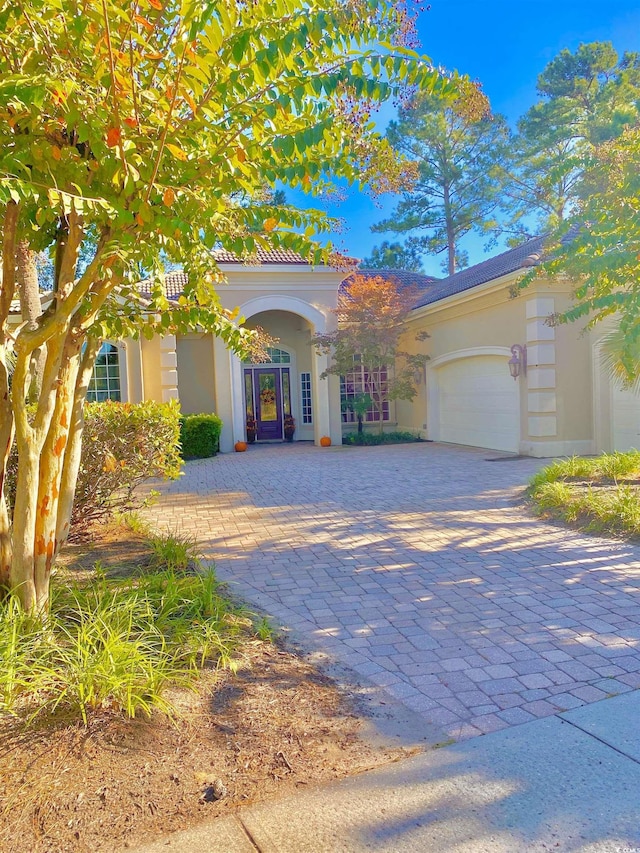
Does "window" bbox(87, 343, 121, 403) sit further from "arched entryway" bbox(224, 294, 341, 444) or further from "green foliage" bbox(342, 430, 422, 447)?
"green foliage" bbox(342, 430, 422, 447)

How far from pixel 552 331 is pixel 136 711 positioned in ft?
39.6

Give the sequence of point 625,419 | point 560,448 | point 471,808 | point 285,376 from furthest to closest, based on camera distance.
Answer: point 285,376 < point 560,448 < point 625,419 < point 471,808

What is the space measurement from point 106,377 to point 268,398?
558 centimetres

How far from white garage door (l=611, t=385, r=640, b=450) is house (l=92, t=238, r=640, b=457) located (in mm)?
22

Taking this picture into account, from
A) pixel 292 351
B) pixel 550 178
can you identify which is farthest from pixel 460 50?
pixel 292 351

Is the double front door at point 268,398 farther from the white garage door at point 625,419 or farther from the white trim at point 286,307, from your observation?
the white garage door at point 625,419

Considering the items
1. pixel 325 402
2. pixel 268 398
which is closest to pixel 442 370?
pixel 325 402

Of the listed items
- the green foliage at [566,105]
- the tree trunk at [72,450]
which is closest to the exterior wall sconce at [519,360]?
the tree trunk at [72,450]

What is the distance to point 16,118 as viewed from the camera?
10.4 ft

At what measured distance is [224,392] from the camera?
16.6 metres

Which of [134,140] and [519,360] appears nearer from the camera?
[134,140]

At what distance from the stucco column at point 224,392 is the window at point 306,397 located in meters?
3.71

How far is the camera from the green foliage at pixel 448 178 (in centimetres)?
2708

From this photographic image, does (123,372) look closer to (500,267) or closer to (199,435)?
(199,435)
